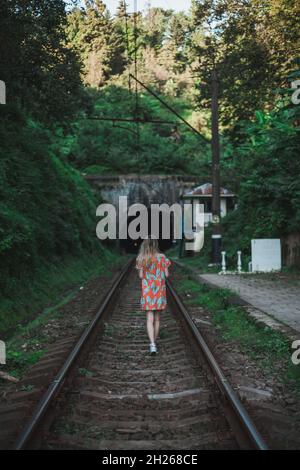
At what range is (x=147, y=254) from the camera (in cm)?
763

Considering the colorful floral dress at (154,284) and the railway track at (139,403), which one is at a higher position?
the colorful floral dress at (154,284)

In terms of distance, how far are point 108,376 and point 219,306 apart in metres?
5.49

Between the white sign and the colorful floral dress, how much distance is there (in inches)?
439

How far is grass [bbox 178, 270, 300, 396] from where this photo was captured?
6.42 metres

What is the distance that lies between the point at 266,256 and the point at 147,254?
1161cm

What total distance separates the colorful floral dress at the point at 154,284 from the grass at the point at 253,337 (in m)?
1.44

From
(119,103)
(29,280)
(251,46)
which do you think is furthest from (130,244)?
(29,280)

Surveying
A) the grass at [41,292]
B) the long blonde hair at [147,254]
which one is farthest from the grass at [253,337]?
the grass at [41,292]

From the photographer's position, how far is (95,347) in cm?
785

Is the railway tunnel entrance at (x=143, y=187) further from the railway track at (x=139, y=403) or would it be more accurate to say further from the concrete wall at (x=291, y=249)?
the railway track at (x=139, y=403)

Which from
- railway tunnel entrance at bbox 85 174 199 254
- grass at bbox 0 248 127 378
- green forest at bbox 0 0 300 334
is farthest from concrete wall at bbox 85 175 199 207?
grass at bbox 0 248 127 378

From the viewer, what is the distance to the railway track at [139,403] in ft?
14.0

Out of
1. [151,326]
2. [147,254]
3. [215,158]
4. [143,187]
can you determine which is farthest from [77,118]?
[143,187]

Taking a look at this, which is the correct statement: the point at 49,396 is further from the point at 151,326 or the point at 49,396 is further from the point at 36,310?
the point at 36,310
